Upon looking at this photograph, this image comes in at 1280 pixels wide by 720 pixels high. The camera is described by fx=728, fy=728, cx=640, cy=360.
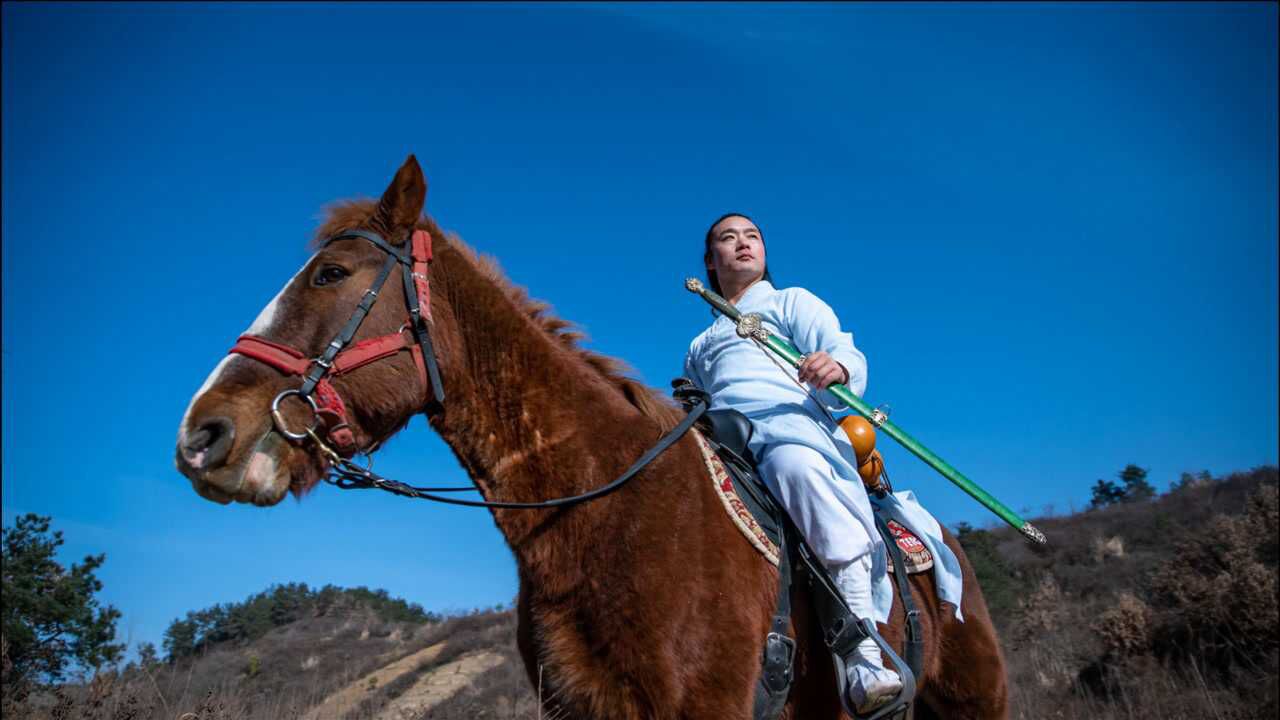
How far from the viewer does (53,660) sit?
9141 mm

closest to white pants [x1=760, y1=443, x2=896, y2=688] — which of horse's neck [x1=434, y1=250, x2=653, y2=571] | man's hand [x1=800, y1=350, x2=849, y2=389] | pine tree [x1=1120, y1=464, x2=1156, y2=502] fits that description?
man's hand [x1=800, y1=350, x2=849, y2=389]

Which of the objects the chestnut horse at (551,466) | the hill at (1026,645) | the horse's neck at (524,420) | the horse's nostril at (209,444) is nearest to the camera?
the horse's nostril at (209,444)

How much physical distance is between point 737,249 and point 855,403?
1.32 metres

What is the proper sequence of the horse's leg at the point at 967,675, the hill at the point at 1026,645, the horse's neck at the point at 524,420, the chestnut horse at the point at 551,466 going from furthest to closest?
the hill at the point at 1026,645, the horse's leg at the point at 967,675, the horse's neck at the point at 524,420, the chestnut horse at the point at 551,466

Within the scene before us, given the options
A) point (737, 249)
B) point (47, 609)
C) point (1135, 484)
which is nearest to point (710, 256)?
point (737, 249)

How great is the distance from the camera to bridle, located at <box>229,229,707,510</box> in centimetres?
278

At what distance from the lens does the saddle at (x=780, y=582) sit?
293 cm

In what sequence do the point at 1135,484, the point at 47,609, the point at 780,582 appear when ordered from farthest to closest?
1. the point at 1135,484
2. the point at 47,609
3. the point at 780,582

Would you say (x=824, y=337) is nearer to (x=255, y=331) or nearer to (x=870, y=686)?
(x=870, y=686)

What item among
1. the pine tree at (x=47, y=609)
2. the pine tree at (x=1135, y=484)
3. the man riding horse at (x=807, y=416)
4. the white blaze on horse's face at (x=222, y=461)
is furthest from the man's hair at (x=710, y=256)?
the pine tree at (x=1135, y=484)

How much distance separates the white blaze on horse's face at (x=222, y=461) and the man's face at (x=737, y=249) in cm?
272

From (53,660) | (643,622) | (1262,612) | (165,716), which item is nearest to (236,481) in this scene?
(643,622)

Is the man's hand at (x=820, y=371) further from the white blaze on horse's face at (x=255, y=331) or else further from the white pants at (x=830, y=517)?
the white blaze on horse's face at (x=255, y=331)

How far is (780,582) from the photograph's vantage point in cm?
313
